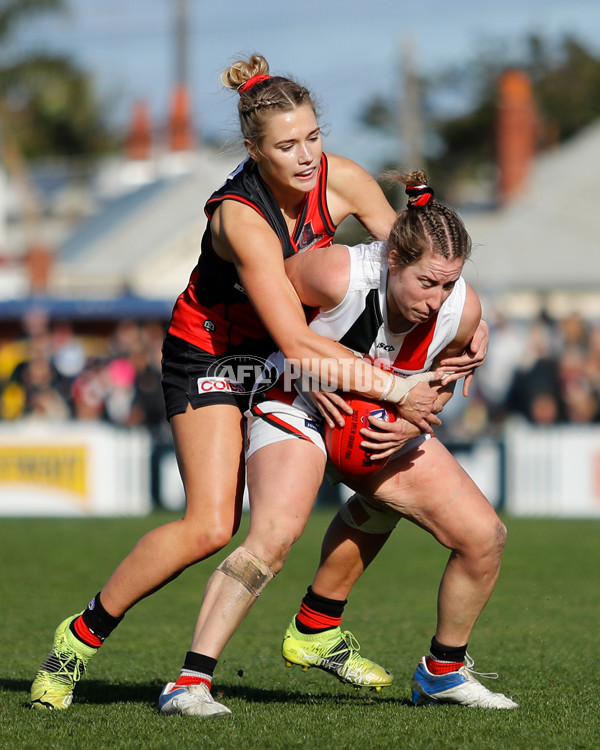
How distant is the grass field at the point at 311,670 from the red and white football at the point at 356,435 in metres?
0.92

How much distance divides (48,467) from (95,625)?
31.7 ft

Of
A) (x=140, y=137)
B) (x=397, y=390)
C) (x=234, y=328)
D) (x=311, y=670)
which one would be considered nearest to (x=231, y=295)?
(x=234, y=328)

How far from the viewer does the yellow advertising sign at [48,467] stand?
45.8 ft

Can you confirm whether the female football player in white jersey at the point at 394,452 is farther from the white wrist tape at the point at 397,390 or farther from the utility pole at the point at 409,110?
the utility pole at the point at 409,110

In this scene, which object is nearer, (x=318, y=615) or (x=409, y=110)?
(x=318, y=615)

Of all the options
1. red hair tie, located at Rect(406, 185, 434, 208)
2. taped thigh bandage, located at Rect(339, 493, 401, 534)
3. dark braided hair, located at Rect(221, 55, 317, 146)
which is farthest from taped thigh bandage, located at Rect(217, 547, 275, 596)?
dark braided hair, located at Rect(221, 55, 317, 146)

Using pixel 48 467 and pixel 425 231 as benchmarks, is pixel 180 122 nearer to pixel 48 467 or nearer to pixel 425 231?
pixel 48 467

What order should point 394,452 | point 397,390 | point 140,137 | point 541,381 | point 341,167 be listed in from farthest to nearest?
point 140,137, point 541,381, point 341,167, point 394,452, point 397,390

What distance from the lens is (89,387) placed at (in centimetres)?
1625

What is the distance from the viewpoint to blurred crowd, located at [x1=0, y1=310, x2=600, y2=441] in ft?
47.4

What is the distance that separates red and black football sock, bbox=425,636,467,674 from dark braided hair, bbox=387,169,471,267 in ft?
4.95

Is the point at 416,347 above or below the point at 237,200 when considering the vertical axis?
below

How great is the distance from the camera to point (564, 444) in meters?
13.7

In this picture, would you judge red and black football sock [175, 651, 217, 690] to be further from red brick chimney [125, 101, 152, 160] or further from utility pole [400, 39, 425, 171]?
red brick chimney [125, 101, 152, 160]
